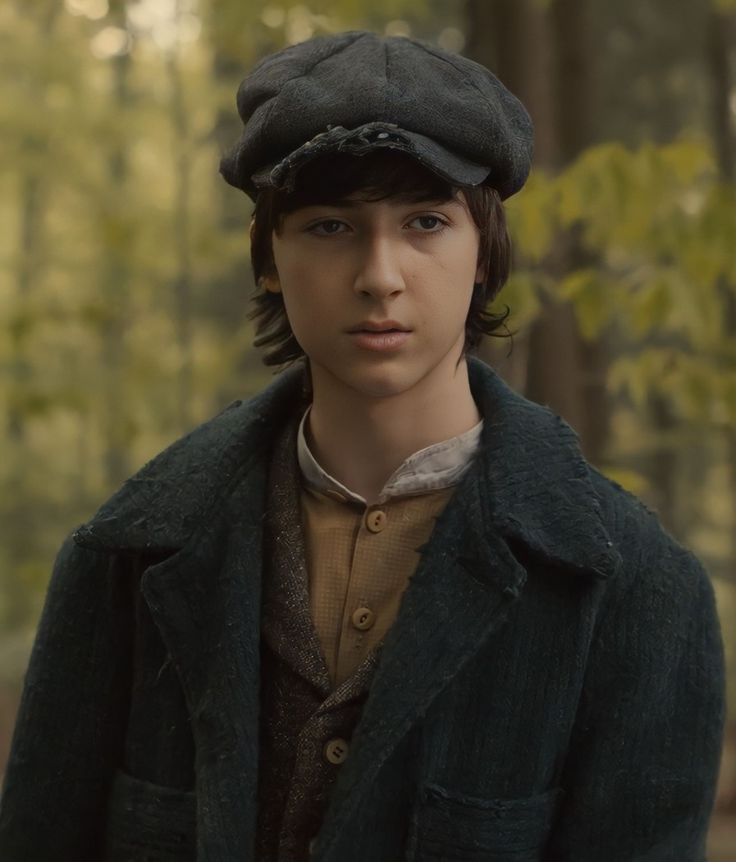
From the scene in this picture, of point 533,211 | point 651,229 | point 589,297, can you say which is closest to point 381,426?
point 533,211

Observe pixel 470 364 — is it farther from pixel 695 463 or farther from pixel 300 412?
pixel 695 463

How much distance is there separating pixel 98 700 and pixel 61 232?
37.7 feet

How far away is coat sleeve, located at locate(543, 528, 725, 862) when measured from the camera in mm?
1815

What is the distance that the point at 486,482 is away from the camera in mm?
1854

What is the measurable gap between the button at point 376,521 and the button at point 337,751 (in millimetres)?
327

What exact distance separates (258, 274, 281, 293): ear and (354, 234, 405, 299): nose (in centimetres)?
29

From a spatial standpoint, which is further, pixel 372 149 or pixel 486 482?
pixel 486 482

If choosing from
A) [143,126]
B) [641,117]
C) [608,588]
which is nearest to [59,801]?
[608,588]

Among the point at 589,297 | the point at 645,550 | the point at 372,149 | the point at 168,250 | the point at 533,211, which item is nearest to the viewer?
the point at 372,149

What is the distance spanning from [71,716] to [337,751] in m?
0.50

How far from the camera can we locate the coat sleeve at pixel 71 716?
78.9 inches

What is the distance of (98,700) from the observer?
2016mm

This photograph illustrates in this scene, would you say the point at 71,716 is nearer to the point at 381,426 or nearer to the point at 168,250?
the point at 381,426

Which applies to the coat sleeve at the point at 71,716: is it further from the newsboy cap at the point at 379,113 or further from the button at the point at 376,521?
the newsboy cap at the point at 379,113
